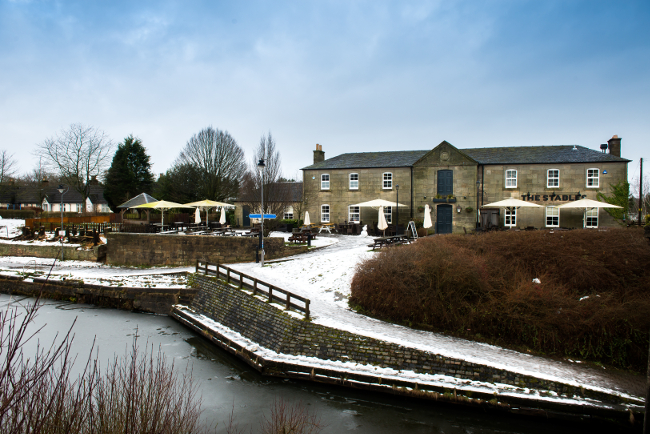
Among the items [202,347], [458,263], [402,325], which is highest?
[458,263]

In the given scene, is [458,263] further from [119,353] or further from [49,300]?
[49,300]

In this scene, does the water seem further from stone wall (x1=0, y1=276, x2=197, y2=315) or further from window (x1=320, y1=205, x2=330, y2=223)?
window (x1=320, y1=205, x2=330, y2=223)

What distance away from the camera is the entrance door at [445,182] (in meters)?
25.4

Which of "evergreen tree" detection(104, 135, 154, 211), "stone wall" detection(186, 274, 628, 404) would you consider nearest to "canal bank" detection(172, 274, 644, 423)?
"stone wall" detection(186, 274, 628, 404)

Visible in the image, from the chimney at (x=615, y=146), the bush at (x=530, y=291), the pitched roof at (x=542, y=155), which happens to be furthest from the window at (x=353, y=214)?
the chimney at (x=615, y=146)

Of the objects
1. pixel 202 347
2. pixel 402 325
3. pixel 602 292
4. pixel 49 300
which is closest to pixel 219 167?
pixel 49 300

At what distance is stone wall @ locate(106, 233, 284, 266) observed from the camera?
66.8ft

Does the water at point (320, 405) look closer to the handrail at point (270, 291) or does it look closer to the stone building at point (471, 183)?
the handrail at point (270, 291)

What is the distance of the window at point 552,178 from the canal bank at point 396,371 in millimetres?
19576

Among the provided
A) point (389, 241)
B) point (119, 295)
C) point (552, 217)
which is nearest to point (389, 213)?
point (389, 241)

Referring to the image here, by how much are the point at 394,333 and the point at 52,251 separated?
2413 cm

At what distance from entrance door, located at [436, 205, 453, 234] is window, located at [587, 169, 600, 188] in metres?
8.58

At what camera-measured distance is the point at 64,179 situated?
4056 cm

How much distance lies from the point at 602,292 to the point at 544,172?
1564 cm
